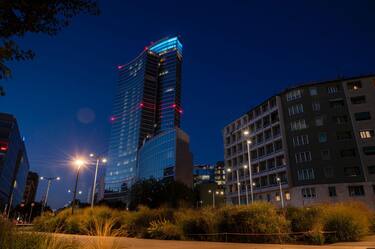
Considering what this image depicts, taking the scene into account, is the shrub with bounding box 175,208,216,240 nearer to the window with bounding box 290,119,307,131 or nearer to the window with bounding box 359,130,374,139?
the window with bounding box 290,119,307,131

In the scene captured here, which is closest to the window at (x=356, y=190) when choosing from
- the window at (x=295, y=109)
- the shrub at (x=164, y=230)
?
the window at (x=295, y=109)

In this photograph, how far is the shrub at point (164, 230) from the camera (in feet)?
55.5

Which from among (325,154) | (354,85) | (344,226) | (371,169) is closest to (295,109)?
(325,154)

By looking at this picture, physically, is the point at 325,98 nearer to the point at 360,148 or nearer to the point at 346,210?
the point at 360,148

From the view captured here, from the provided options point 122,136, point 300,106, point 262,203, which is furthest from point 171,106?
point 262,203

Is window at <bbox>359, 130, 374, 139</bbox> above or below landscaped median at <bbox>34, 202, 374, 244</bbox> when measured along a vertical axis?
above

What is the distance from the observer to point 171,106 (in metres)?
177

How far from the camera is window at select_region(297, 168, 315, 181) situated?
4991 centimetres

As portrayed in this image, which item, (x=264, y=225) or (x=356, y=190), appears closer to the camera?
(x=264, y=225)

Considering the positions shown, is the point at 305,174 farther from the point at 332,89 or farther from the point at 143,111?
the point at 143,111

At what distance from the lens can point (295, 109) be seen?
5622 centimetres

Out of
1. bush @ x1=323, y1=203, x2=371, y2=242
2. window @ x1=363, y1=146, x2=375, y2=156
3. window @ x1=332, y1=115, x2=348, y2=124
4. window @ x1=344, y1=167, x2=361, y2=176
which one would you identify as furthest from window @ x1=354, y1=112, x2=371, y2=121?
bush @ x1=323, y1=203, x2=371, y2=242

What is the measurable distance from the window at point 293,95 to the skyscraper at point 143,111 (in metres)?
117

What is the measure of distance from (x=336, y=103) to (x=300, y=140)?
10.2m
